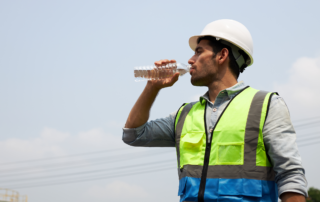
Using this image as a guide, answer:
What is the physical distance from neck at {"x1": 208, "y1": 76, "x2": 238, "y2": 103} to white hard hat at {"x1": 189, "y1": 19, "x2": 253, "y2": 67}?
1.19ft

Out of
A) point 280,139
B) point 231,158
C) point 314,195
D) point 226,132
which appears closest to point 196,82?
point 226,132

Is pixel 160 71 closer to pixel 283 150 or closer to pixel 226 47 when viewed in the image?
pixel 226 47

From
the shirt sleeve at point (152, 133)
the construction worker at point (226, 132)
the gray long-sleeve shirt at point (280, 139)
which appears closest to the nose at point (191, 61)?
the construction worker at point (226, 132)

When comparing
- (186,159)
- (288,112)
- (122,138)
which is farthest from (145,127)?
(288,112)

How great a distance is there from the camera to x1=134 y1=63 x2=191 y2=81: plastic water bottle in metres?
5.09

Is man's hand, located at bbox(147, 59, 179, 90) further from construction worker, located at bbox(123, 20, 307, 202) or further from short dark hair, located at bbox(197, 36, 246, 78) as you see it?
short dark hair, located at bbox(197, 36, 246, 78)

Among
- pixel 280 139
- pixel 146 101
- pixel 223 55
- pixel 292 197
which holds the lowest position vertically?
pixel 292 197

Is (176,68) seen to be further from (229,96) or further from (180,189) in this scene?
(180,189)

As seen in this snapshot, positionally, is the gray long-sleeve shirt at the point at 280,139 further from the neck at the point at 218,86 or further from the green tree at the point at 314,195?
the green tree at the point at 314,195

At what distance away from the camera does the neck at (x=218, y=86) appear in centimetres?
462

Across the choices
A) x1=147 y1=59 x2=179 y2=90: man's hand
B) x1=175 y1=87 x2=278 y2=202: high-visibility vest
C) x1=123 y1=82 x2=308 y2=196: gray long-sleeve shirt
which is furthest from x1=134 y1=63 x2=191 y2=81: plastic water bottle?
x1=175 y1=87 x2=278 y2=202: high-visibility vest

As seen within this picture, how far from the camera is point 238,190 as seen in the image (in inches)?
147

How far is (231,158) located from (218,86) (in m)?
1.06

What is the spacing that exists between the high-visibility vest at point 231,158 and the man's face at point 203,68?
0.51 m
